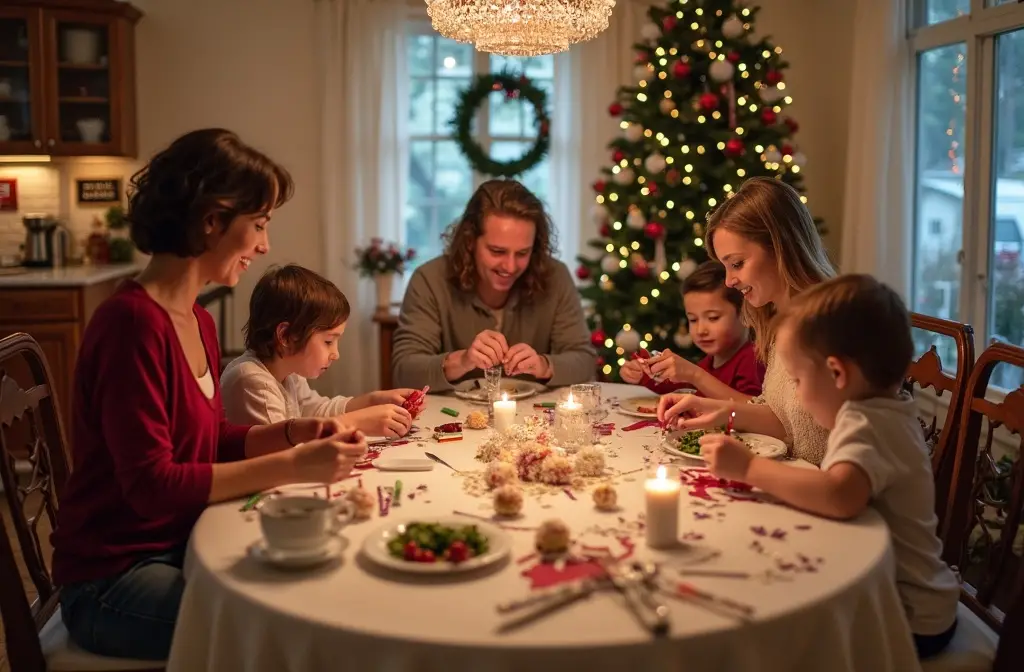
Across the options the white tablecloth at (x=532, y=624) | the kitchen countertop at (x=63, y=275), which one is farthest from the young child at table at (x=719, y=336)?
the kitchen countertop at (x=63, y=275)

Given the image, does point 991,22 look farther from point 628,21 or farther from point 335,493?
point 335,493

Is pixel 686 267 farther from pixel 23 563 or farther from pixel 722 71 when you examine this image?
pixel 23 563

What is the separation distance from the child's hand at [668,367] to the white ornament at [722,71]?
2.42 meters

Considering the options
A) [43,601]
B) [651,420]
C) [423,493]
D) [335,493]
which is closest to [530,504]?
[423,493]

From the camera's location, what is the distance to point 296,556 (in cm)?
146

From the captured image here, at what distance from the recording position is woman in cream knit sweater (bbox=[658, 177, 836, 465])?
2.26 meters

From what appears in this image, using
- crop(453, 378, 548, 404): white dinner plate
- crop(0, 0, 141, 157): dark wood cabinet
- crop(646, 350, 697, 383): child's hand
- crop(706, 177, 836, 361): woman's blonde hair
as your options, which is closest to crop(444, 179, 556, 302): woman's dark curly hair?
crop(453, 378, 548, 404): white dinner plate

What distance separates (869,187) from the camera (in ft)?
15.7

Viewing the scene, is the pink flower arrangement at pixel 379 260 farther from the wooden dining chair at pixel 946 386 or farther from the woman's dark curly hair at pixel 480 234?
the wooden dining chair at pixel 946 386

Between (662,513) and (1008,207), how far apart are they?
3.29 m

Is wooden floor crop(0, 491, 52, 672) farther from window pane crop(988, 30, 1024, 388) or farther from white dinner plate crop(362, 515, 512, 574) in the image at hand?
window pane crop(988, 30, 1024, 388)

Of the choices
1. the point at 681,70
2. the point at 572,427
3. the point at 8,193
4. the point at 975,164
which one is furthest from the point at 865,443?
the point at 8,193

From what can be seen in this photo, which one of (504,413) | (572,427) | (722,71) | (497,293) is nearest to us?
(572,427)

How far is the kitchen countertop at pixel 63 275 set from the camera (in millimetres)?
4742
